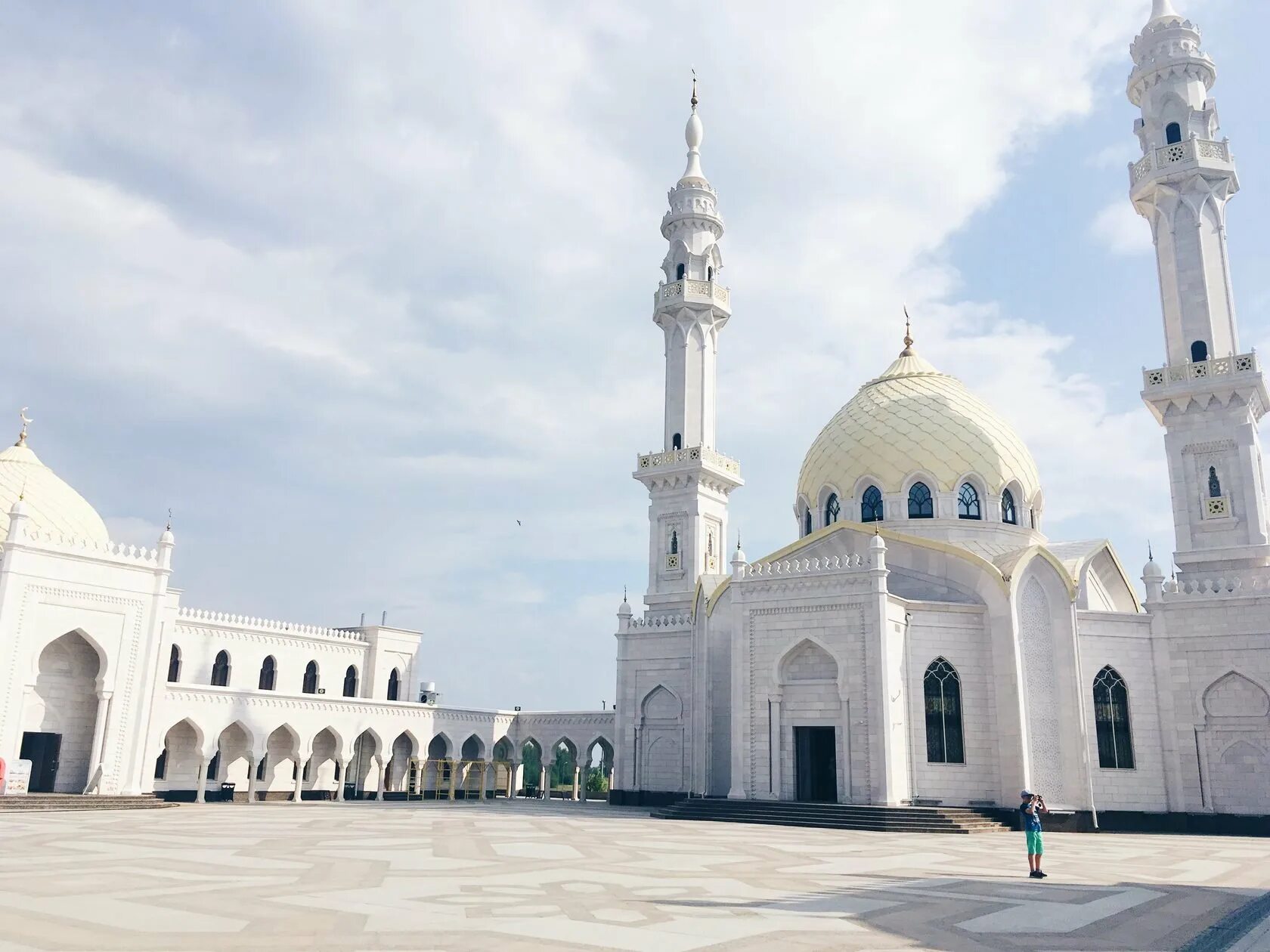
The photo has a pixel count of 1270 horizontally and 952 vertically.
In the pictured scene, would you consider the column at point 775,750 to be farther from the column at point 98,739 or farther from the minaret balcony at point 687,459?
the column at point 98,739

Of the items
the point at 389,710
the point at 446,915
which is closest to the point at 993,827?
the point at 446,915

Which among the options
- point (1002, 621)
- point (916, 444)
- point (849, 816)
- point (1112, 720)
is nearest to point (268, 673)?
point (849, 816)

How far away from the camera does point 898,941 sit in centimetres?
829

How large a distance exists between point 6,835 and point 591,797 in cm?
3054

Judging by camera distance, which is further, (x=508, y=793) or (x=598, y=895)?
(x=508, y=793)

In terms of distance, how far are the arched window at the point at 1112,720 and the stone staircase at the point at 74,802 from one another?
24983 millimetres

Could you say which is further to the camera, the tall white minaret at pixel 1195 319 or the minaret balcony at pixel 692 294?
the minaret balcony at pixel 692 294

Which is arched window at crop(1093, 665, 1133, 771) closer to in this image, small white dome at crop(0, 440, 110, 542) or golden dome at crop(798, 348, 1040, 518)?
golden dome at crop(798, 348, 1040, 518)

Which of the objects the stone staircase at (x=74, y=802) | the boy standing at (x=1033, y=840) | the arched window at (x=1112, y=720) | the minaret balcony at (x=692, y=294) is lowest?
the stone staircase at (x=74, y=802)

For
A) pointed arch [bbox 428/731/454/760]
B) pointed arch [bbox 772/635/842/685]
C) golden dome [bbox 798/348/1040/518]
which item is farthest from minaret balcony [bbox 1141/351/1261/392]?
pointed arch [bbox 428/731/454/760]

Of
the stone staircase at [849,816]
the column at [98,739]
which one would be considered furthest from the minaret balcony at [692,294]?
the column at [98,739]

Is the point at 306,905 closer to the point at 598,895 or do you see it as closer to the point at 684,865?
the point at 598,895

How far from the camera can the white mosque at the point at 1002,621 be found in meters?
25.7

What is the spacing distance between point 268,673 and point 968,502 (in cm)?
2719
